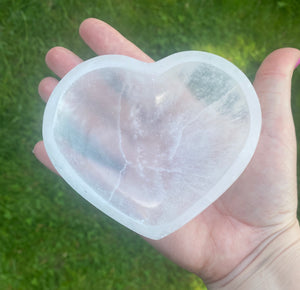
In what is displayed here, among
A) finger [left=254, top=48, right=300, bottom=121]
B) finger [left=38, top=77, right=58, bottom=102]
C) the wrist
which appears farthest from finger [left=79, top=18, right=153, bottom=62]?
the wrist

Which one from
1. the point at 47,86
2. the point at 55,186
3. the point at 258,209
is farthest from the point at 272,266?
the point at 47,86

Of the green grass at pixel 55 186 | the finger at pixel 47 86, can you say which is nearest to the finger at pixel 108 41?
the finger at pixel 47 86

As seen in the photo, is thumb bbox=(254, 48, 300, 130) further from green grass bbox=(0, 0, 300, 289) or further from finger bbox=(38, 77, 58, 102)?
finger bbox=(38, 77, 58, 102)

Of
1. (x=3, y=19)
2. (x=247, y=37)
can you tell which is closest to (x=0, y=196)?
(x=3, y=19)

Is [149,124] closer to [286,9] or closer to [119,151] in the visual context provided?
[119,151]

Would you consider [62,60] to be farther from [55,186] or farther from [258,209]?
[258,209]

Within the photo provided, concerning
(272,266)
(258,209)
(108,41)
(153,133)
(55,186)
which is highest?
(108,41)

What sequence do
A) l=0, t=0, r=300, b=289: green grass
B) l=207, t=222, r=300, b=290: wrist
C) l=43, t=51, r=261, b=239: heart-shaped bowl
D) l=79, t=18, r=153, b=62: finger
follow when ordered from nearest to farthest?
l=43, t=51, r=261, b=239: heart-shaped bowl
l=207, t=222, r=300, b=290: wrist
l=79, t=18, r=153, b=62: finger
l=0, t=0, r=300, b=289: green grass
